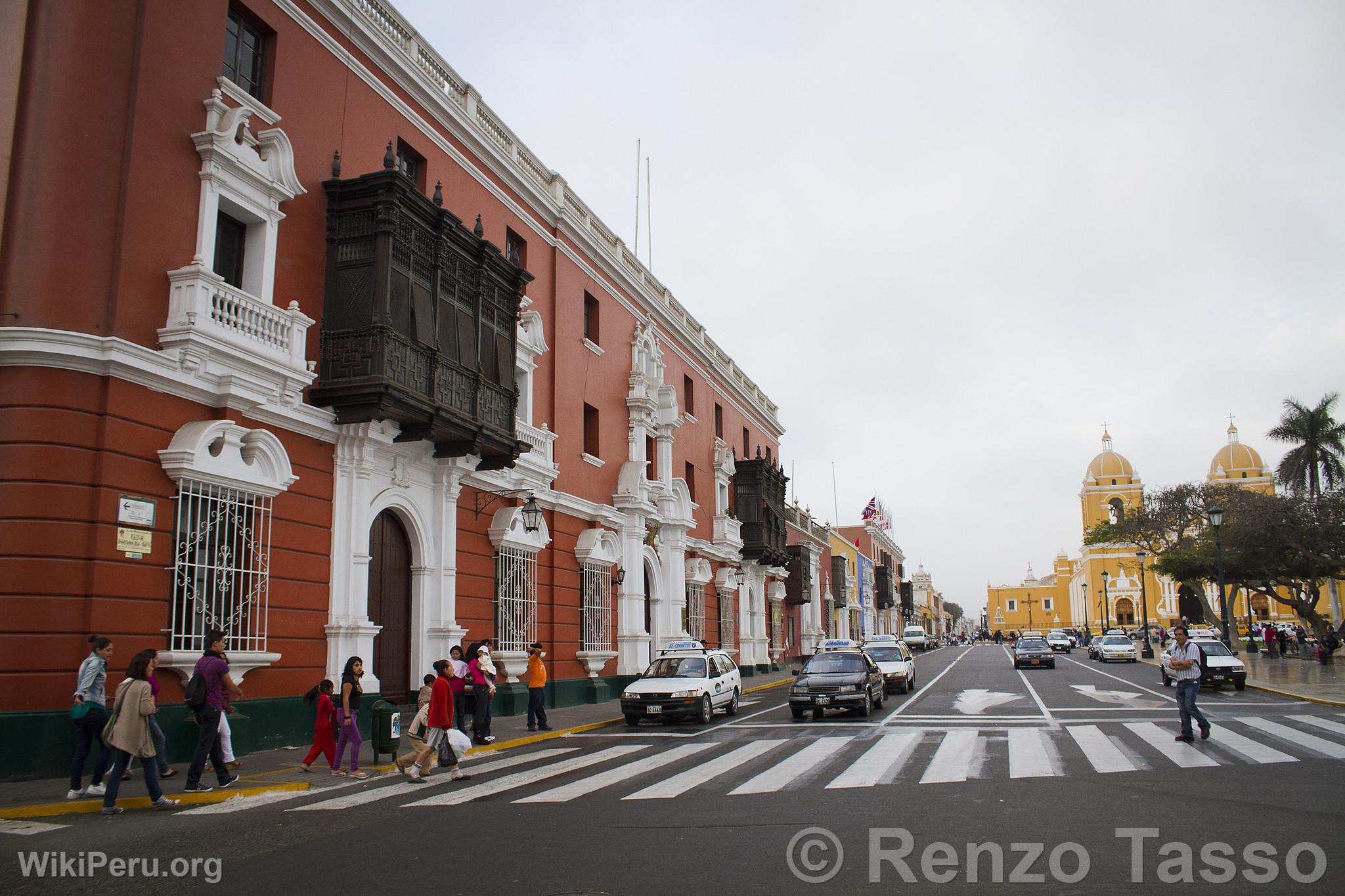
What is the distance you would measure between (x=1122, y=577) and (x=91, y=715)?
116782 mm

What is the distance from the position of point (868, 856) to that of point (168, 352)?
10957mm

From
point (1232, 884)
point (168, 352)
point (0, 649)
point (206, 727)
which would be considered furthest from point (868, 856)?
point (168, 352)

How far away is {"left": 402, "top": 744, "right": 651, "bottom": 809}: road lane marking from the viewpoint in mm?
10414

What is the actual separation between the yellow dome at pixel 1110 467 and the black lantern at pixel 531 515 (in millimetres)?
110259

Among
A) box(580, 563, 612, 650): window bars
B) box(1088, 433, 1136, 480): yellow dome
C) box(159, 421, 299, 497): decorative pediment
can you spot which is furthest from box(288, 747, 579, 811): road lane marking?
box(1088, 433, 1136, 480): yellow dome

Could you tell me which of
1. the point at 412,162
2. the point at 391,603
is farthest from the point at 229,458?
the point at 412,162

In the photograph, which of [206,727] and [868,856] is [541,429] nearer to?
[206,727]

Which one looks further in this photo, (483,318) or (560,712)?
(560,712)

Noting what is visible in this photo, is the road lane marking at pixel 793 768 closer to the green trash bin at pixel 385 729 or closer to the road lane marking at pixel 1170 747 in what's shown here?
the road lane marking at pixel 1170 747

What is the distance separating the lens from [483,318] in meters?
19.5

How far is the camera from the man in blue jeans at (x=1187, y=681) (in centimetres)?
1395

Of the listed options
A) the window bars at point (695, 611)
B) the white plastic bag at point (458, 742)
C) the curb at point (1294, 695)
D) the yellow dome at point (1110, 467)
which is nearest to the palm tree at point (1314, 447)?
the curb at point (1294, 695)

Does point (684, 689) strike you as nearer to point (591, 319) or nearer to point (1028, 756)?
point (1028, 756)

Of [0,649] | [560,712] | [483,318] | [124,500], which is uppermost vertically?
[483,318]
